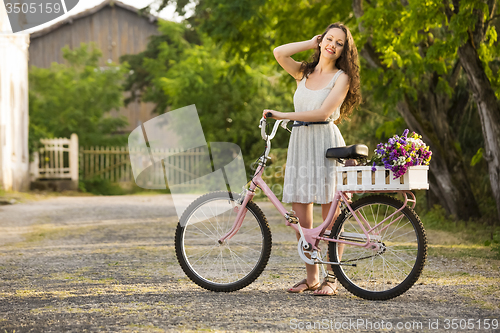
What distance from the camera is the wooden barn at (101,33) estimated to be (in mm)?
30391

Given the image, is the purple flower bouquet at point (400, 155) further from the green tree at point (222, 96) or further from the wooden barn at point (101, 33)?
the wooden barn at point (101, 33)

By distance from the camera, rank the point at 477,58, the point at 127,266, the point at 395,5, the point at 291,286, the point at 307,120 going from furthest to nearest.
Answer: the point at 395,5 < the point at 477,58 < the point at 127,266 < the point at 291,286 < the point at 307,120

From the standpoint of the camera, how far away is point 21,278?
5031 millimetres

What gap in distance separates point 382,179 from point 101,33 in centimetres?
2899

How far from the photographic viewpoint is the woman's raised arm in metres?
4.27

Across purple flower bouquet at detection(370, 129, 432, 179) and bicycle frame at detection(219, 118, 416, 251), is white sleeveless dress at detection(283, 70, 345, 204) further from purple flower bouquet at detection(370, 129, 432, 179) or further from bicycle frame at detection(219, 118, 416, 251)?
purple flower bouquet at detection(370, 129, 432, 179)

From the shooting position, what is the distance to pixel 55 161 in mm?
19875

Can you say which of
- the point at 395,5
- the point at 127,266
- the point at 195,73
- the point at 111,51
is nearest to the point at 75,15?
the point at 111,51

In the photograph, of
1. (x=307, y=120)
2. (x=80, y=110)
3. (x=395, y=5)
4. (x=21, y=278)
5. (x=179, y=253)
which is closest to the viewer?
(x=307, y=120)

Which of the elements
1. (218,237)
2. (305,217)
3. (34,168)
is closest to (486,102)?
(305,217)

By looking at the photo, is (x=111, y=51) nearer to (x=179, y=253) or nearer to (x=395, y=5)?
(x=395, y=5)

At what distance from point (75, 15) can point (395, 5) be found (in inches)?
965

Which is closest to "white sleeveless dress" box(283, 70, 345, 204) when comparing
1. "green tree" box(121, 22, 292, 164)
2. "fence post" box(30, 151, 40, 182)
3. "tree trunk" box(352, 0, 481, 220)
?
"tree trunk" box(352, 0, 481, 220)

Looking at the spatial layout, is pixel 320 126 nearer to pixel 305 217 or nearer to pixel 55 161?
pixel 305 217
